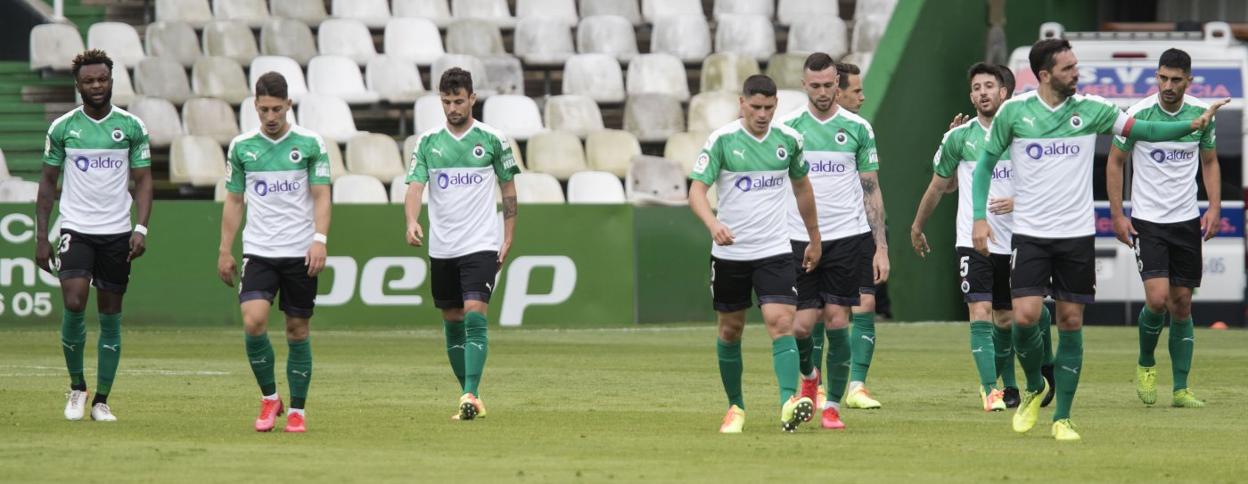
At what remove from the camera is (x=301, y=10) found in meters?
28.0

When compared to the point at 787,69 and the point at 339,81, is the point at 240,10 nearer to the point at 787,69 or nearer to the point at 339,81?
the point at 339,81

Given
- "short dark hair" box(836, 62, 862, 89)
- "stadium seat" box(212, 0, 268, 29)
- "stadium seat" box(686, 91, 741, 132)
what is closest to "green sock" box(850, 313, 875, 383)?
"short dark hair" box(836, 62, 862, 89)

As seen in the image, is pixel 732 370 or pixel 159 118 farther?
pixel 159 118

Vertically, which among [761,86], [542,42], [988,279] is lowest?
[988,279]

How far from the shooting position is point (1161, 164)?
13.2 m

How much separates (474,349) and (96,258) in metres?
2.24

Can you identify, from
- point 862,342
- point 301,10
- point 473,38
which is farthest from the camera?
point 301,10

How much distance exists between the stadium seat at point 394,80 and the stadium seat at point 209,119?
74.3 inches

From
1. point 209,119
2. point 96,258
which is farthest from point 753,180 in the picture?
point 209,119

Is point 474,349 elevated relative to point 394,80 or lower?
lower

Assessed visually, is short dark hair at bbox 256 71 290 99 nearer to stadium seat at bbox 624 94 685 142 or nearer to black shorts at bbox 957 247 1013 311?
black shorts at bbox 957 247 1013 311

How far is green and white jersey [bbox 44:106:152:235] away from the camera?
473 inches

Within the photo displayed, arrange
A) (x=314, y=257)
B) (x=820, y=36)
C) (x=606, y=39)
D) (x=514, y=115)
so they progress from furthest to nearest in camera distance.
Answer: (x=820, y=36) → (x=606, y=39) → (x=514, y=115) → (x=314, y=257)

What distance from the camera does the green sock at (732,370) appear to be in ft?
36.2
